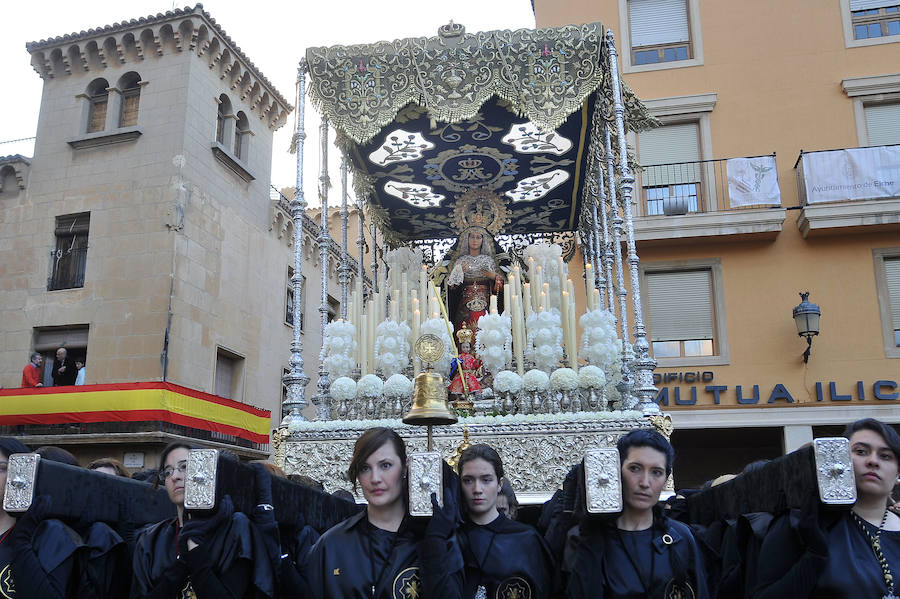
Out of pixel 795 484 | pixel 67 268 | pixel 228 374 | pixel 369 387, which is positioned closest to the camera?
pixel 795 484

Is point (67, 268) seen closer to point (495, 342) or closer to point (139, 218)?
point (139, 218)

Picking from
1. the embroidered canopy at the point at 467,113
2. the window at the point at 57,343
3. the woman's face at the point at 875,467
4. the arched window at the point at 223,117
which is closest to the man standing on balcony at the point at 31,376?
the window at the point at 57,343

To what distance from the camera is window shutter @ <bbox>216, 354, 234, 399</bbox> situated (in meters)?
17.8

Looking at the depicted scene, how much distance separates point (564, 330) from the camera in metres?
7.55

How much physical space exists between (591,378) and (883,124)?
34.5 ft

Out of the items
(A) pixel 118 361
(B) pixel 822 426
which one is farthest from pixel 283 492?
(A) pixel 118 361

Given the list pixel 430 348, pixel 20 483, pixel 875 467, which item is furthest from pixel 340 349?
pixel 875 467

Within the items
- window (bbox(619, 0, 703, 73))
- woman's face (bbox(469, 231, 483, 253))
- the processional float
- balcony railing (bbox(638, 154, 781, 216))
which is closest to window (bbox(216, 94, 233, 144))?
window (bbox(619, 0, 703, 73))

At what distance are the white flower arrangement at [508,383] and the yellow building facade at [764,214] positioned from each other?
23.2ft

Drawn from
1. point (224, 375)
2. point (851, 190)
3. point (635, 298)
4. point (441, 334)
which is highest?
point (851, 190)

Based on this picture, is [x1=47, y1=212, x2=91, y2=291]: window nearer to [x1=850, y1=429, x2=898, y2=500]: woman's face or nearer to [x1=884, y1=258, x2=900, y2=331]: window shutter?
[x1=884, y1=258, x2=900, y2=331]: window shutter

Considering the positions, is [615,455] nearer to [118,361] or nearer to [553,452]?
[553,452]

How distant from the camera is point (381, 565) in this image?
10.3 feet

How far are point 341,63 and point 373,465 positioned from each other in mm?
5442
